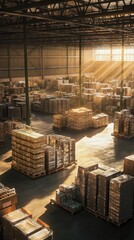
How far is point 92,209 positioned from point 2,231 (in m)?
2.73

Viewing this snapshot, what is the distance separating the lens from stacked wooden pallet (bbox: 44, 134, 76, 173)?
1137 cm

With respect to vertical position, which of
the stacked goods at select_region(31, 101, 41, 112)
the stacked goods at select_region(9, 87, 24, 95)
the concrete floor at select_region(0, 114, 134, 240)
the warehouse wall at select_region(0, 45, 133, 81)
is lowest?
the concrete floor at select_region(0, 114, 134, 240)

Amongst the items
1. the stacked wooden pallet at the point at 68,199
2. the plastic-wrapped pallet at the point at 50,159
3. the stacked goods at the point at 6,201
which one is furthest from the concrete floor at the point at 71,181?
the stacked goods at the point at 6,201

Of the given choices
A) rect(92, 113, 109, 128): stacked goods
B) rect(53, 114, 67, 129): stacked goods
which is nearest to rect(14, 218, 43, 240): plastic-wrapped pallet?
rect(53, 114, 67, 129): stacked goods

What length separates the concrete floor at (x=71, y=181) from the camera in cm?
771

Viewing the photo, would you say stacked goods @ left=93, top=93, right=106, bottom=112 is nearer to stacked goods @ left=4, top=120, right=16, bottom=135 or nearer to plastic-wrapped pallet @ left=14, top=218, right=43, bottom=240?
stacked goods @ left=4, top=120, right=16, bottom=135

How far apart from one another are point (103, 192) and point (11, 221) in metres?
2.78

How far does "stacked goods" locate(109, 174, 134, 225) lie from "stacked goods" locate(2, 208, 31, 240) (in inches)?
93.8

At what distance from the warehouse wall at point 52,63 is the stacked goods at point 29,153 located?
83.1 ft

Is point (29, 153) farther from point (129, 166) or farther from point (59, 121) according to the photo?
point (59, 121)

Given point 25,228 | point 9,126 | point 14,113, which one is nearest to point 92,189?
point 25,228

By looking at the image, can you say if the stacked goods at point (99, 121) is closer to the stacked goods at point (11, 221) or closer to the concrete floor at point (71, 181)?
the concrete floor at point (71, 181)

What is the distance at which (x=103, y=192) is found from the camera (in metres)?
8.31

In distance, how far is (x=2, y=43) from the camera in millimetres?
33625
